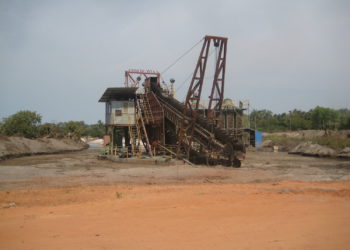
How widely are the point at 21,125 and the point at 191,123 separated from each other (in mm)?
46057

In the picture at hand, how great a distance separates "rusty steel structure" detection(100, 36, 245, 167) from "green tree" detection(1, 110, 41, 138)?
115 feet

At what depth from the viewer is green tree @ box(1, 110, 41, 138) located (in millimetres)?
56362

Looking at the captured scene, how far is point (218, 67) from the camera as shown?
22688 mm

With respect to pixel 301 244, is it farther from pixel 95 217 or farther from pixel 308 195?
pixel 308 195

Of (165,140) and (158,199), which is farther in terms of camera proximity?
(165,140)

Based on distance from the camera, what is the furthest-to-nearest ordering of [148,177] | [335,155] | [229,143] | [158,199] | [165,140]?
[335,155], [165,140], [229,143], [148,177], [158,199]

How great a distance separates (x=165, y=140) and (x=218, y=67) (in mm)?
10044

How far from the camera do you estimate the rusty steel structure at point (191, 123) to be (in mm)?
21703

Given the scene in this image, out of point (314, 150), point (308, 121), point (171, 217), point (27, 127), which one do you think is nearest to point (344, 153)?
point (314, 150)

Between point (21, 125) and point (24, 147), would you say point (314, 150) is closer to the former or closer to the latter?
point (24, 147)

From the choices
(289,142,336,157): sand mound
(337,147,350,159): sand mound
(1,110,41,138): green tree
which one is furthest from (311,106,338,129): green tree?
(1,110,41,138): green tree

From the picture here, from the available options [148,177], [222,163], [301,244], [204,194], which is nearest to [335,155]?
[222,163]

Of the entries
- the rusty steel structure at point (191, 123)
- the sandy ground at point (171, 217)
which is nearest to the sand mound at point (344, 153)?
the rusty steel structure at point (191, 123)

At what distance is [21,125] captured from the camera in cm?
5662
